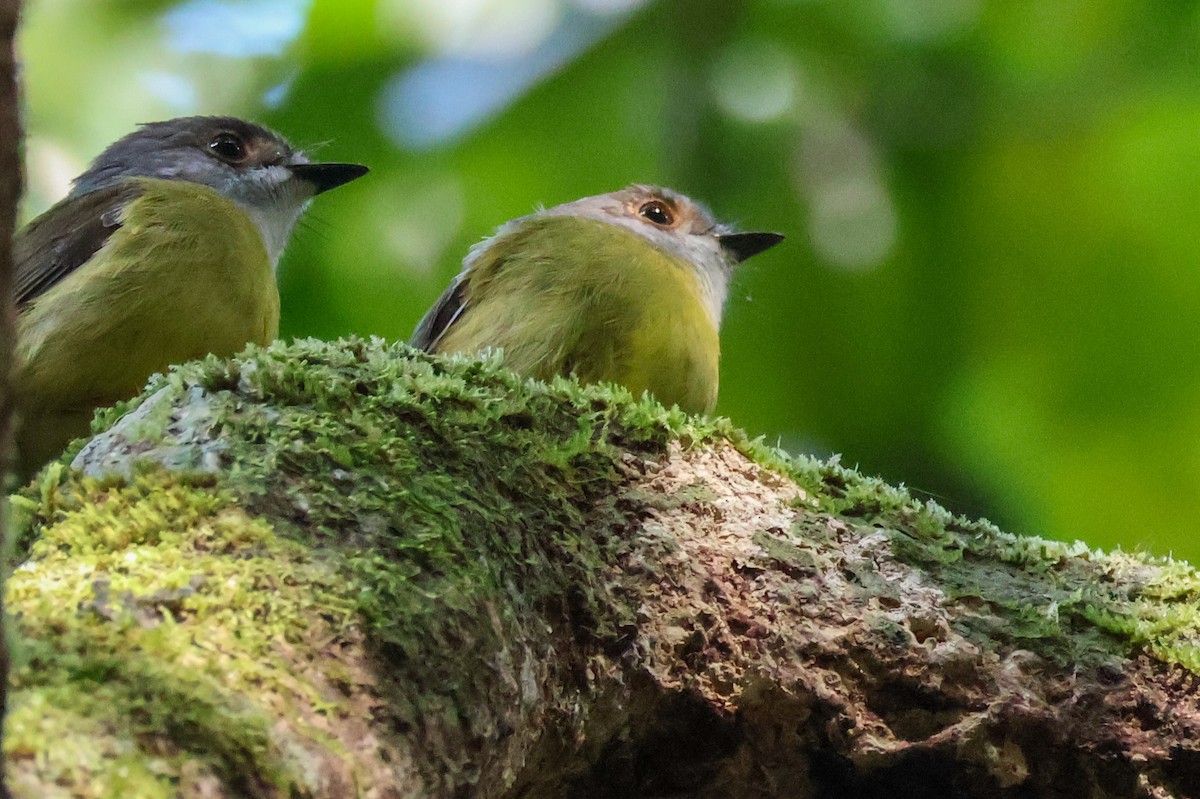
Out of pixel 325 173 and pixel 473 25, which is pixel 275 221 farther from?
pixel 473 25

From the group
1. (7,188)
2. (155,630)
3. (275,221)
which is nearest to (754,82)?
(275,221)

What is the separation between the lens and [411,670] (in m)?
2.04

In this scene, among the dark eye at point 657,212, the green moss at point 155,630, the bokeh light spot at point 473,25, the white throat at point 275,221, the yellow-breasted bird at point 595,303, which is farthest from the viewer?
the bokeh light spot at point 473,25

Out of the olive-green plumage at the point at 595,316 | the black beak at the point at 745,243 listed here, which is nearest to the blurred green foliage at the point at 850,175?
the black beak at the point at 745,243

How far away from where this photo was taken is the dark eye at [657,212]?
515cm

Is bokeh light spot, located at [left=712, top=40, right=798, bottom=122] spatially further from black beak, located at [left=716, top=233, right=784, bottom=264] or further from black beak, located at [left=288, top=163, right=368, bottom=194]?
black beak, located at [left=288, top=163, right=368, bottom=194]

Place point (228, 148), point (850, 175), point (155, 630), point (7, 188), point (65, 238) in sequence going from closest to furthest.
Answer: point (7, 188) → point (155, 630) → point (65, 238) → point (228, 148) → point (850, 175)

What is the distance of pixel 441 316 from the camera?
191 inches

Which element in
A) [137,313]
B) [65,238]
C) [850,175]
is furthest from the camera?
[850,175]

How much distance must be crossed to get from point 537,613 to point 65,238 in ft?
7.99

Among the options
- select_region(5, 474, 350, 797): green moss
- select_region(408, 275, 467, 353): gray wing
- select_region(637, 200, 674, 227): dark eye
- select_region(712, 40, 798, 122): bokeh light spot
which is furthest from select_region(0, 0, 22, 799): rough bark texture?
select_region(712, 40, 798, 122): bokeh light spot

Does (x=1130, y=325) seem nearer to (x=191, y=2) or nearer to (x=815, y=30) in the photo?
(x=815, y=30)

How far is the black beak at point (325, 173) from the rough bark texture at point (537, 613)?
83.0 inches

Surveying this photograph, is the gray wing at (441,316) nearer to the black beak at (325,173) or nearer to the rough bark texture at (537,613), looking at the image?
the black beak at (325,173)
